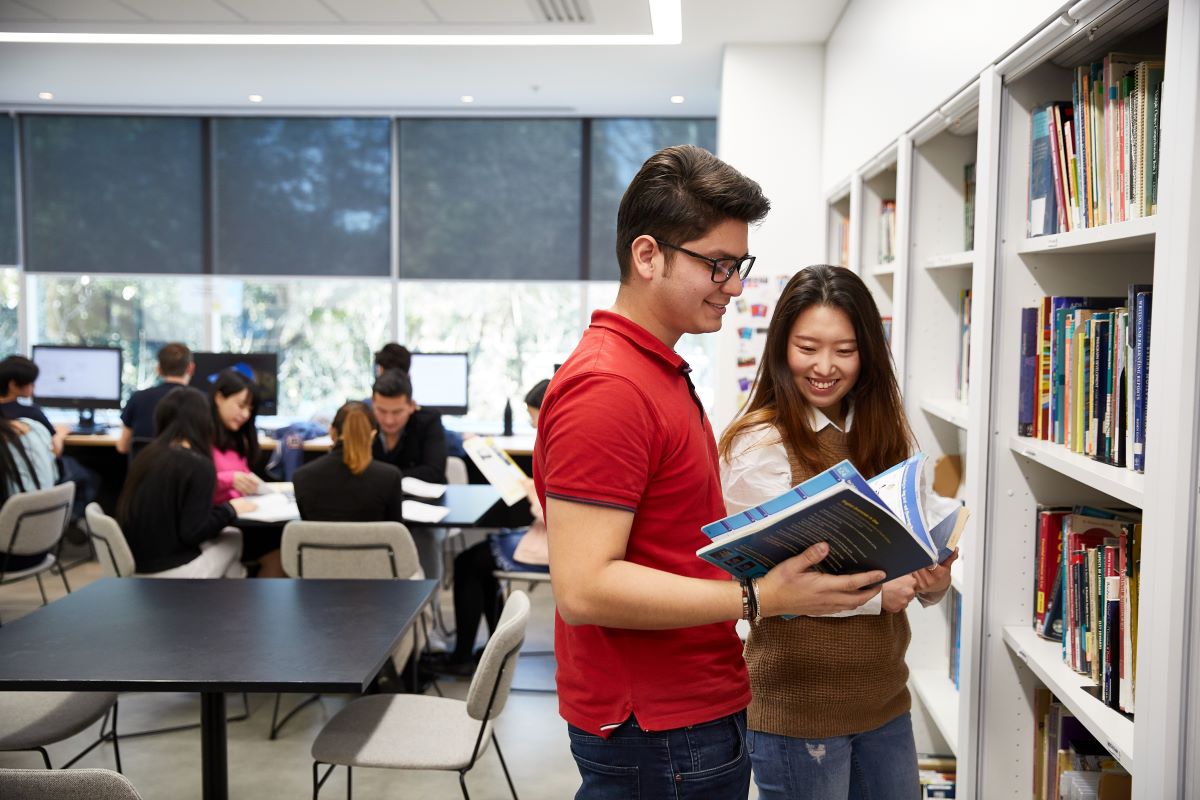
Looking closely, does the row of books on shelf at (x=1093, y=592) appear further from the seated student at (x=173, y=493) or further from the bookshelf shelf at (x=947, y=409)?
the seated student at (x=173, y=493)

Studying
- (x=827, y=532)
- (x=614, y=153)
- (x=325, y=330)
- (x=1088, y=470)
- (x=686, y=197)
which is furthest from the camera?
(x=325, y=330)

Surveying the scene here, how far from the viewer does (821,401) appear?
181 cm

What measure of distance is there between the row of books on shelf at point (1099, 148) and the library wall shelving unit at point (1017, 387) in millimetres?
49

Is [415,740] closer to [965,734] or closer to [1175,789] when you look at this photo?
[965,734]

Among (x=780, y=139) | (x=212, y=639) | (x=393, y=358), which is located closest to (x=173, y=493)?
(x=212, y=639)

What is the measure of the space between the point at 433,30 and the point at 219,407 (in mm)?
2025

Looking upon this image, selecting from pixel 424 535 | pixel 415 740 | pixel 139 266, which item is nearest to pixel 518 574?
Result: pixel 424 535

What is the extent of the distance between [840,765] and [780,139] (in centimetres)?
393

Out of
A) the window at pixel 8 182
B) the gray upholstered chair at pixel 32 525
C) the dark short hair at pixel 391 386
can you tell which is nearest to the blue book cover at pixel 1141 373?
the dark short hair at pixel 391 386

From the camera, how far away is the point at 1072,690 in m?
1.78

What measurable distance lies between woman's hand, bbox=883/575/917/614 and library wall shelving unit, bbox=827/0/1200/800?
0.34 meters

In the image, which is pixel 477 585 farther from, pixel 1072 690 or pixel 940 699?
pixel 1072 690

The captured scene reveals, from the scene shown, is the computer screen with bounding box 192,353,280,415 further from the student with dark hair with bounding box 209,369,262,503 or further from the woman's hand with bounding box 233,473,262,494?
the woman's hand with bounding box 233,473,262,494

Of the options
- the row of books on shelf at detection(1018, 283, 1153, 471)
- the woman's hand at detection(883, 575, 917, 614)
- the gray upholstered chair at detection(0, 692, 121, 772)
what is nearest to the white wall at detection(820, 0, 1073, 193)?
the row of books on shelf at detection(1018, 283, 1153, 471)
